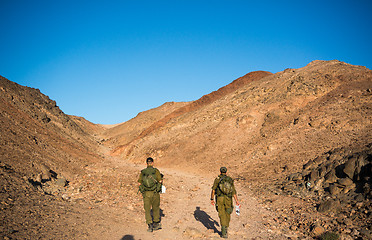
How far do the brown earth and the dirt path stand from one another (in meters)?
0.04

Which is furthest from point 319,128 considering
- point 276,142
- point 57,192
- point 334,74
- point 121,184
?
point 57,192

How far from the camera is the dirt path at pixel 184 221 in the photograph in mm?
6867

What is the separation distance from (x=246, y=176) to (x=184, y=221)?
10.6m

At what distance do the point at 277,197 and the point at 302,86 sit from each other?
20.9 m

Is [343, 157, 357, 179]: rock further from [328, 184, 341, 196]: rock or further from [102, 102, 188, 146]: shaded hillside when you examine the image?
[102, 102, 188, 146]: shaded hillside

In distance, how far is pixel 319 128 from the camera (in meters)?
20.5

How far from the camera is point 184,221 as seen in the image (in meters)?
8.50

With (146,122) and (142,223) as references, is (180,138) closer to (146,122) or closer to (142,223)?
(142,223)

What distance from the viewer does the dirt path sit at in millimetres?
6867

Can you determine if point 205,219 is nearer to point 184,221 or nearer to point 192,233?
point 184,221

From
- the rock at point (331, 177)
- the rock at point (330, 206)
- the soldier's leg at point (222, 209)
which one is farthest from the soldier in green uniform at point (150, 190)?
the rock at point (331, 177)

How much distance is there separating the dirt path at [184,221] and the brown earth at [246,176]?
0.13 feet

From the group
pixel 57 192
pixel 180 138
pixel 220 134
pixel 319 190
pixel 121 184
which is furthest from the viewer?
pixel 180 138

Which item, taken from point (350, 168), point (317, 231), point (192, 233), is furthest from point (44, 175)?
point (350, 168)
